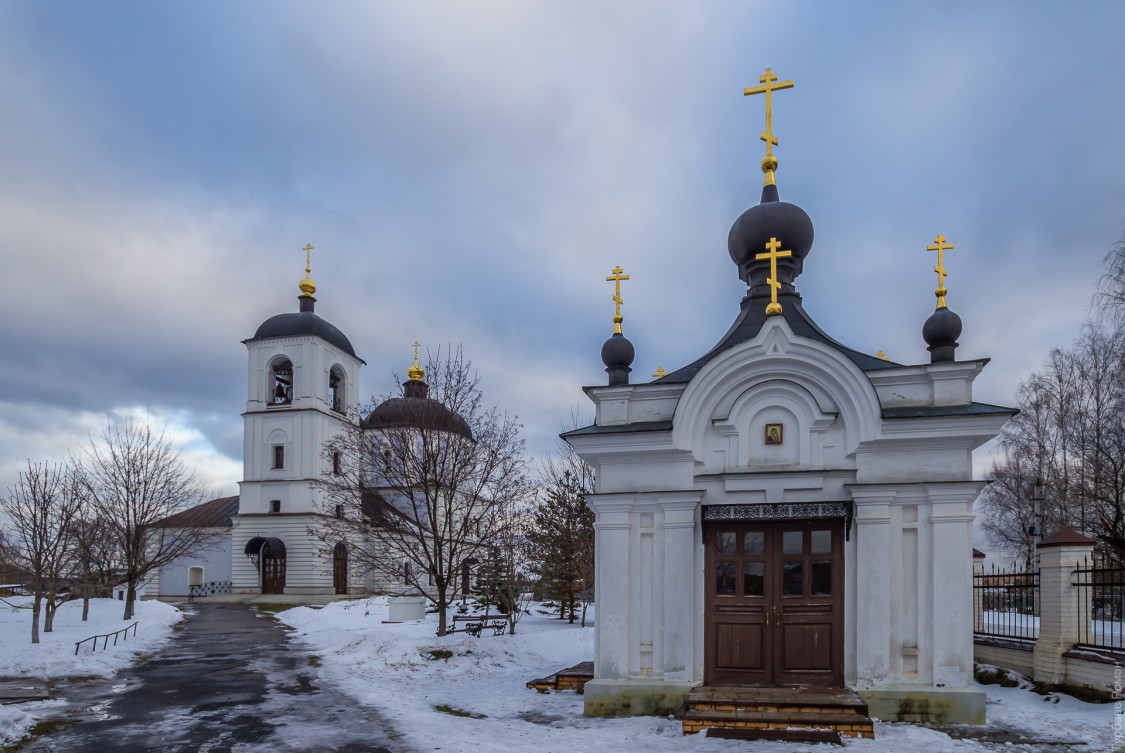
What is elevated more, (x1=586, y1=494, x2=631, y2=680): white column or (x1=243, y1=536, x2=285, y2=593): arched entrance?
(x1=586, y1=494, x2=631, y2=680): white column

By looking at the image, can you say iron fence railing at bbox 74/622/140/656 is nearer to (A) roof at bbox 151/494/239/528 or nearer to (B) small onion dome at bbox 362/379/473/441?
(B) small onion dome at bbox 362/379/473/441

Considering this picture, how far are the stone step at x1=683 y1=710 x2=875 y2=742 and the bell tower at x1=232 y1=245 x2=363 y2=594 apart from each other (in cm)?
3673

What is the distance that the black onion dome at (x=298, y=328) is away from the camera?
151ft

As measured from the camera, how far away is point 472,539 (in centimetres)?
2008

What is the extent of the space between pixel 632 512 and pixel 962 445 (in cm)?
412

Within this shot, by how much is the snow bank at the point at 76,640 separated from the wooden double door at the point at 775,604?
11125 millimetres

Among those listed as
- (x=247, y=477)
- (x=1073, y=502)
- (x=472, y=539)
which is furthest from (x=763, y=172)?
(x=247, y=477)

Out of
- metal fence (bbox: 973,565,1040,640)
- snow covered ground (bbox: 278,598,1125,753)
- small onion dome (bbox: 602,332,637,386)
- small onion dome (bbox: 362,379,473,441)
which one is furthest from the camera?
small onion dome (bbox: 362,379,473,441)

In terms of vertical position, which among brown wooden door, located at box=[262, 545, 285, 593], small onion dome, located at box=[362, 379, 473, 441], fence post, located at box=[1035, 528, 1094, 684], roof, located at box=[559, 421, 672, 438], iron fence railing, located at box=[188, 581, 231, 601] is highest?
small onion dome, located at box=[362, 379, 473, 441]

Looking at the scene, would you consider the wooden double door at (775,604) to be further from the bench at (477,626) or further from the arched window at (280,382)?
the arched window at (280,382)

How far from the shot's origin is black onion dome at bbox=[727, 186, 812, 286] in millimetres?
13086

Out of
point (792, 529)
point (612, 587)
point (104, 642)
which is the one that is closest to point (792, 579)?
point (792, 529)

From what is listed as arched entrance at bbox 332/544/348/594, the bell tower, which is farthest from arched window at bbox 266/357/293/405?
arched entrance at bbox 332/544/348/594

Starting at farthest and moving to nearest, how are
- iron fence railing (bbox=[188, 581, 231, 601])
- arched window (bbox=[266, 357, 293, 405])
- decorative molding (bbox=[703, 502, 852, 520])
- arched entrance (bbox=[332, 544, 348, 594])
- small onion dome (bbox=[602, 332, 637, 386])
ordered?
iron fence railing (bbox=[188, 581, 231, 601]) < arched window (bbox=[266, 357, 293, 405]) < arched entrance (bbox=[332, 544, 348, 594]) < small onion dome (bbox=[602, 332, 637, 386]) < decorative molding (bbox=[703, 502, 852, 520])
